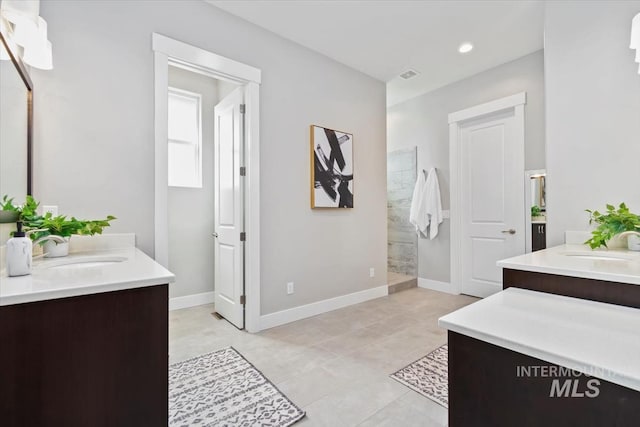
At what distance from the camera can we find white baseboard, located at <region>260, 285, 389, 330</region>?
9.20 feet

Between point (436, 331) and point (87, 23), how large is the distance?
3.53 m

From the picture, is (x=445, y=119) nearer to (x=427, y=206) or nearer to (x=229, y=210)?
(x=427, y=206)

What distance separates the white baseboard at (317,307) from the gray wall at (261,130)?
2.7 inches

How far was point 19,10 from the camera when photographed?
4.12ft

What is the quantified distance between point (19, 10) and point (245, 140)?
162 centimetres

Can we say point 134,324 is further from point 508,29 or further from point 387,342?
point 508,29

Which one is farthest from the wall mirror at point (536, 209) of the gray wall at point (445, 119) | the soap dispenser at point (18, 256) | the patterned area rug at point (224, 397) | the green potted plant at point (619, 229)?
the soap dispenser at point (18, 256)

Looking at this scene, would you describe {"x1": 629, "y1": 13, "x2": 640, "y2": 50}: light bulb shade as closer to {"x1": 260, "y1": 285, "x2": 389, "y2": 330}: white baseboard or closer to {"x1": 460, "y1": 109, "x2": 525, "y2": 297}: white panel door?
{"x1": 460, "y1": 109, "x2": 525, "y2": 297}: white panel door

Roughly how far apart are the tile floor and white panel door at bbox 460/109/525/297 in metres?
0.50

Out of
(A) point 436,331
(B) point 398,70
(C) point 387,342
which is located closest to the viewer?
(C) point 387,342

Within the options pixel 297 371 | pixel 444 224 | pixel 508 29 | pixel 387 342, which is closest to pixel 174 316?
pixel 297 371

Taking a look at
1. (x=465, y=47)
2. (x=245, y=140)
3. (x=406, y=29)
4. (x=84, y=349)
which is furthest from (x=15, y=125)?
(x=465, y=47)

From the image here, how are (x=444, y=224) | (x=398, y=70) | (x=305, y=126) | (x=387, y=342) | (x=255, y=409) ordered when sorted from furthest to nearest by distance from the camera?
(x=444, y=224), (x=398, y=70), (x=305, y=126), (x=387, y=342), (x=255, y=409)

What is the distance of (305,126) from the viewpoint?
3074mm
